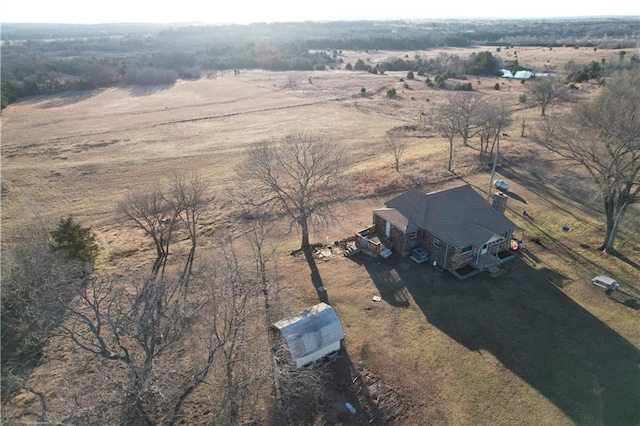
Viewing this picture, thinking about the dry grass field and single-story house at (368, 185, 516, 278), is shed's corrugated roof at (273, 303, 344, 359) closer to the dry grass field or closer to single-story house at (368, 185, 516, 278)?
the dry grass field

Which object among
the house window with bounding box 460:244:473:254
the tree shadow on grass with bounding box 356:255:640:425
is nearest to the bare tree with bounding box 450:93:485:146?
the house window with bounding box 460:244:473:254

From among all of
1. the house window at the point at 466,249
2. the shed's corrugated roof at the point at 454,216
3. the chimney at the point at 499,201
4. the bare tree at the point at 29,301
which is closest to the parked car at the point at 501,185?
the chimney at the point at 499,201

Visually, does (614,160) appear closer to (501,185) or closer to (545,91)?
(501,185)

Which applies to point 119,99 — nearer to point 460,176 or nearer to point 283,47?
point 460,176

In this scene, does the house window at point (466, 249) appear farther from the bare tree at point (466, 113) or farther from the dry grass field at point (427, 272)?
→ the bare tree at point (466, 113)

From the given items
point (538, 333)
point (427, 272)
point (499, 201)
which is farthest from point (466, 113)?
point (538, 333)

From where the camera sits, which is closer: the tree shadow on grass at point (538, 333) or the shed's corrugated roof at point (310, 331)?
the tree shadow on grass at point (538, 333)
